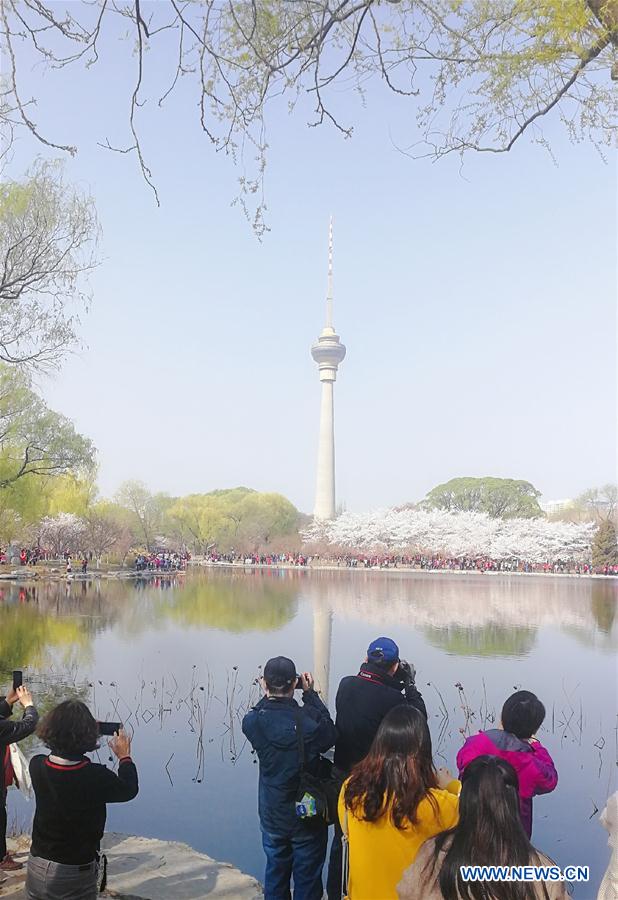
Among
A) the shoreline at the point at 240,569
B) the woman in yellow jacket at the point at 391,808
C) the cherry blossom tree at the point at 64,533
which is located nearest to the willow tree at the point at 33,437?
the shoreline at the point at 240,569

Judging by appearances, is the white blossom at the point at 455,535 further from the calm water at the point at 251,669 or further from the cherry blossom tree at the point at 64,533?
the calm water at the point at 251,669

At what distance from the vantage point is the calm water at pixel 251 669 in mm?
6402

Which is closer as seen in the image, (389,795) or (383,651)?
(389,795)

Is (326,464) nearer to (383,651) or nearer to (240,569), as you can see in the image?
(240,569)

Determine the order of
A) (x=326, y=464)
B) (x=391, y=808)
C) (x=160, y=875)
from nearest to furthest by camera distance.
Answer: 1. (x=391, y=808)
2. (x=160, y=875)
3. (x=326, y=464)

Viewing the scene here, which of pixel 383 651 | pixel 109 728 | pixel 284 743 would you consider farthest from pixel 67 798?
pixel 383 651

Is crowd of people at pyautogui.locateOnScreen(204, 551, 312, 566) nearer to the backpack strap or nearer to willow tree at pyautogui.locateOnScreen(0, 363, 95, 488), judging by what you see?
willow tree at pyautogui.locateOnScreen(0, 363, 95, 488)

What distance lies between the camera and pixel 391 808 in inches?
83.1

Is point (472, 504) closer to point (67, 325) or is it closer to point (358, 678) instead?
point (67, 325)

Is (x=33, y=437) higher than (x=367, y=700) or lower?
higher

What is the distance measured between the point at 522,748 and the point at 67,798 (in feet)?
5.45

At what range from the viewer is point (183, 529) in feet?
186

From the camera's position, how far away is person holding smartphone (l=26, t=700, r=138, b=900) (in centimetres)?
239

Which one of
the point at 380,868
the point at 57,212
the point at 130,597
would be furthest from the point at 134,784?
the point at 130,597
